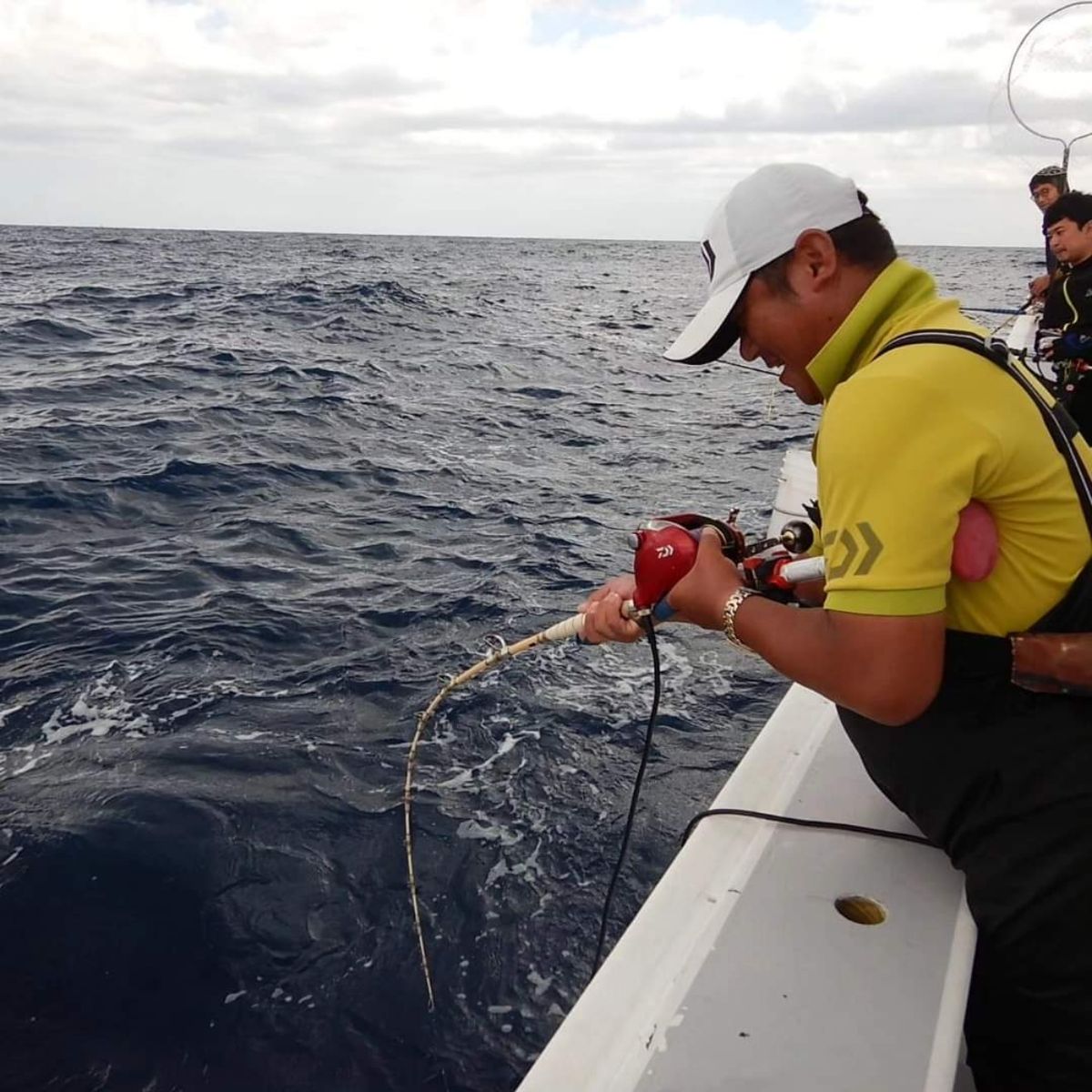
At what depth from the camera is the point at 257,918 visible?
3.26 meters

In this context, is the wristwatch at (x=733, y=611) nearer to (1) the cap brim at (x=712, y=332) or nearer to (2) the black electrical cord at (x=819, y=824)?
(1) the cap brim at (x=712, y=332)

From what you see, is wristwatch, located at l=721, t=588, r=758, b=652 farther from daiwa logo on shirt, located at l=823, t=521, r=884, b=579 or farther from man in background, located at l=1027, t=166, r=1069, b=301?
man in background, located at l=1027, t=166, r=1069, b=301

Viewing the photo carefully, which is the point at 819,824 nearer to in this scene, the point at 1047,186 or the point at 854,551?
the point at 854,551

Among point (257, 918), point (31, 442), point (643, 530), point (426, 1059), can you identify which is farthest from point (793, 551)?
point (31, 442)

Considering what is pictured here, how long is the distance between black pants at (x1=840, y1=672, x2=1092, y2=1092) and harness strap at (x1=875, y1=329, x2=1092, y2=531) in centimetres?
37

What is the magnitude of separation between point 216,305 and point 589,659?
17256 mm

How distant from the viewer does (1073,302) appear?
219 inches

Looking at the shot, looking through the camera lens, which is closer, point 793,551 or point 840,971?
point 840,971

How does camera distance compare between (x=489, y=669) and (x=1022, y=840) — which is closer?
(x=1022, y=840)

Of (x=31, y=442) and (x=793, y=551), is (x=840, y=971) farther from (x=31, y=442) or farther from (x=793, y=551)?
(x=31, y=442)

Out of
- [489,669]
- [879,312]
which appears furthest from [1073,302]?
[879,312]

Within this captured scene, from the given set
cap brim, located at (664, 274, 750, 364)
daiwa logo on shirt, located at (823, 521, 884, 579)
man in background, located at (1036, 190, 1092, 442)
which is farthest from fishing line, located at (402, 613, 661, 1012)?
man in background, located at (1036, 190, 1092, 442)

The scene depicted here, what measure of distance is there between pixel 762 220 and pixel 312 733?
11.2ft

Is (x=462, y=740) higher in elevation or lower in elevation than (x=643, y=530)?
lower
